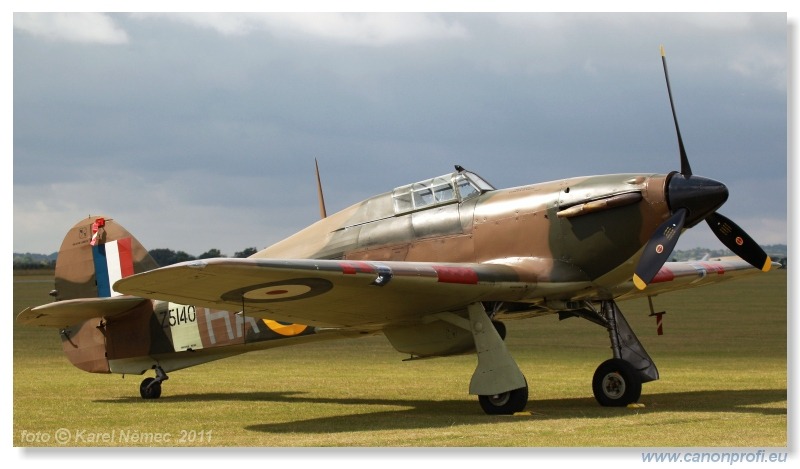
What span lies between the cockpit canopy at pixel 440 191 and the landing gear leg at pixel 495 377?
1.59 metres

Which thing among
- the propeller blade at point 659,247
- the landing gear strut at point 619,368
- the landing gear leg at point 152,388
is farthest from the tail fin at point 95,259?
the propeller blade at point 659,247

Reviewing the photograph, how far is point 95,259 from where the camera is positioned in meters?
14.7

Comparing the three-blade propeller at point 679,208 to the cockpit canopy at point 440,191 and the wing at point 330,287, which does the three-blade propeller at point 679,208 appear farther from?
the cockpit canopy at point 440,191

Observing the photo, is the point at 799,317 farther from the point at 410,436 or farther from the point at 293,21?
the point at 293,21

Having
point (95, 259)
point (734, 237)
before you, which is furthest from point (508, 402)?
point (95, 259)

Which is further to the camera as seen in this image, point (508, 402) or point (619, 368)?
point (619, 368)

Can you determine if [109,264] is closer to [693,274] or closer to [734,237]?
[693,274]

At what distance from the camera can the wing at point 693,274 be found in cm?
1355

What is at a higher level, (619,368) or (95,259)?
(95,259)

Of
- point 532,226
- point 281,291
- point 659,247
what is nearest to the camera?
point 281,291

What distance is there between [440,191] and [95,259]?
211 inches

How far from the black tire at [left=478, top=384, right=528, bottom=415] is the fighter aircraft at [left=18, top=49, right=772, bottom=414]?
0.04 feet

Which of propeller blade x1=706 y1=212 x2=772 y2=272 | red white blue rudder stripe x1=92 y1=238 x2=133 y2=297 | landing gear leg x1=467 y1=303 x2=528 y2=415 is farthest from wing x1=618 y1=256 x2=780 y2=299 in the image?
red white blue rudder stripe x1=92 y1=238 x2=133 y2=297
